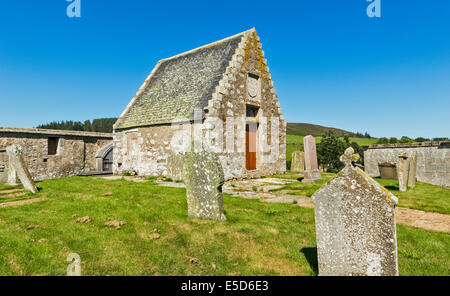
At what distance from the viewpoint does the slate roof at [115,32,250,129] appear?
14.7m

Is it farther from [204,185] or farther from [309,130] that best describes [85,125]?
[204,185]

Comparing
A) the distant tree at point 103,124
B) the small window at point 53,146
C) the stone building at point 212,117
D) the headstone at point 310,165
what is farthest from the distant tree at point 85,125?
the headstone at point 310,165

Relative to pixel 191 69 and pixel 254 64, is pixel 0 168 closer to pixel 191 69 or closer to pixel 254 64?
pixel 191 69

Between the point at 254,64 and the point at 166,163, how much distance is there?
825 cm

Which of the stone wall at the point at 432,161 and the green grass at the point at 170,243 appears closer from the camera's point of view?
the green grass at the point at 170,243

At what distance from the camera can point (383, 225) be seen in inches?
137

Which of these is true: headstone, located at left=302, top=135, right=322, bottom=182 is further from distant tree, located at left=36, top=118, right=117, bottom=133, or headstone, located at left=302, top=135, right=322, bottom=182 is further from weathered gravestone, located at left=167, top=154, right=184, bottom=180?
distant tree, located at left=36, top=118, right=117, bottom=133

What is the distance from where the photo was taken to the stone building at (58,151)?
1727cm

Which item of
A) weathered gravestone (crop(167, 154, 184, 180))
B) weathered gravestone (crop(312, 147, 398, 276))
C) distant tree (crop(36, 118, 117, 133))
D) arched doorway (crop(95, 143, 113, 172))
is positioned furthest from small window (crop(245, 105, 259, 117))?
distant tree (crop(36, 118, 117, 133))

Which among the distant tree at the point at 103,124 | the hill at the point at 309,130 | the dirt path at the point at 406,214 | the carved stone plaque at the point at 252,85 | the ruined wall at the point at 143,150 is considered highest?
the distant tree at the point at 103,124

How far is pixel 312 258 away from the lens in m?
4.66

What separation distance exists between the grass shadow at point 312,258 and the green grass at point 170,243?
0.02m

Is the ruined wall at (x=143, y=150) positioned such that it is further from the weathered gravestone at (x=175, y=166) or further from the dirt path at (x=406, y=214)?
the dirt path at (x=406, y=214)
